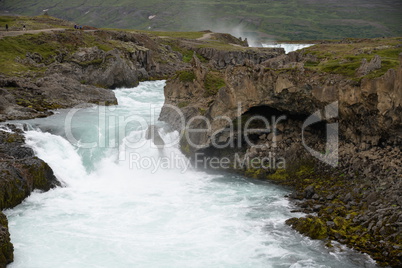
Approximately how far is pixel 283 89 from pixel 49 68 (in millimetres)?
38314

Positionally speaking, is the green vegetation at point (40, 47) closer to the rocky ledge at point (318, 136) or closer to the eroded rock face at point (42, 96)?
the eroded rock face at point (42, 96)

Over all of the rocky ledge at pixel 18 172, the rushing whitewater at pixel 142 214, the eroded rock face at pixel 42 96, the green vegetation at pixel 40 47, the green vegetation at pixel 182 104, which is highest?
the green vegetation at pixel 40 47

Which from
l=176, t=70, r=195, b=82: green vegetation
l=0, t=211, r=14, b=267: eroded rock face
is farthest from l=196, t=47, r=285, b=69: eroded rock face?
l=0, t=211, r=14, b=267: eroded rock face

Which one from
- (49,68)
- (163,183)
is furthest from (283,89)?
(49,68)

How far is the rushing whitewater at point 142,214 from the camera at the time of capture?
1998cm

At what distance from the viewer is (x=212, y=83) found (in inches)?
1433

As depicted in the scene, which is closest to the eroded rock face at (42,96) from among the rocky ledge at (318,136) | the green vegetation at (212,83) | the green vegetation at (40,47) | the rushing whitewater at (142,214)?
the rushing whitewater at (142,214)

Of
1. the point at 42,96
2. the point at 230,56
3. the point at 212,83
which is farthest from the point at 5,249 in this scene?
the point at 230,56

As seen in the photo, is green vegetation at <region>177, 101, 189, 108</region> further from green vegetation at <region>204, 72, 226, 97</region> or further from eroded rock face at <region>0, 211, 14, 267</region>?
eroded rock face at <region>0, 211, 14, 267</region>

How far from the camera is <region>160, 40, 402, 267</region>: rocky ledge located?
21.6m

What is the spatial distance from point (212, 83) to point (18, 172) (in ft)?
57.8

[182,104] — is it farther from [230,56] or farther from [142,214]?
[230,56]

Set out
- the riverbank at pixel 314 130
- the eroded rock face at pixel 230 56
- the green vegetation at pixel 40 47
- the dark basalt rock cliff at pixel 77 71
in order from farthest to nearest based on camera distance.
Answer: the eroded rock face at pixel 230 56 → the green vegetation at pixel 40 47 → the dark basalt rock cliff at pixel 77 71 → the riverbank at pixel 314 130

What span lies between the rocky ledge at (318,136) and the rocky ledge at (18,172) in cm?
1156
